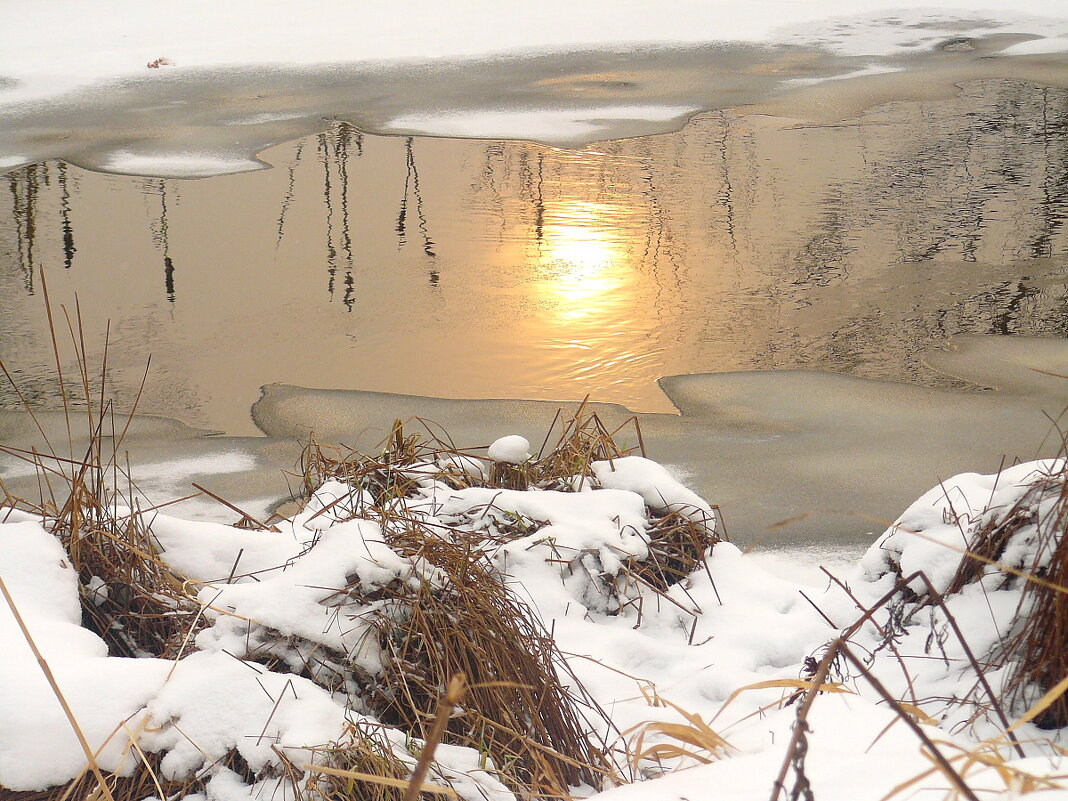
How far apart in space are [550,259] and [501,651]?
156 inches

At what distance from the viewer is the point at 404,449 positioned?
2.96 m

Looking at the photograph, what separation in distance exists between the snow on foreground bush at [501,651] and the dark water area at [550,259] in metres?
1.74

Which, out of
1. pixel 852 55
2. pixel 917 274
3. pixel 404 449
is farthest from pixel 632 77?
pixel 404 449

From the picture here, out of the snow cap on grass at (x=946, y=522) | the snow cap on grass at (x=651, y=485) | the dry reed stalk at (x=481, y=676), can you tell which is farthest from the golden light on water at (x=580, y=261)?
the dry reed stalk at (x=481, y=676)

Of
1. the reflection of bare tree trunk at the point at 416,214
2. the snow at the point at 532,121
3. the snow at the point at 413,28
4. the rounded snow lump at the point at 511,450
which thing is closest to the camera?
the rounded snow lump at the point at 511,450

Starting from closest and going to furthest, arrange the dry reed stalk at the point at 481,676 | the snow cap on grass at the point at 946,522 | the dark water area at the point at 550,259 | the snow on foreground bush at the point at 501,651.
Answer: the snow on foreground bush at the point at 501,651, the dry reed stalk at the point at 481,676, the snow cap on grass at the point at 946,522, the dark water area at the point at 550,259

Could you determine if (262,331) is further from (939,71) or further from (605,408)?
(939,71)

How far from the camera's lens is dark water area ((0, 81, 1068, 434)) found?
4723 mm

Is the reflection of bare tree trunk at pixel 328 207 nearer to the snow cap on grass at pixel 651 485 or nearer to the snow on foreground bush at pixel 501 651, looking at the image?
the snow cap on grass at pixel 651 485

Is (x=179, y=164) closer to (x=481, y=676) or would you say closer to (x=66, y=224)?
(x=66, y=224)

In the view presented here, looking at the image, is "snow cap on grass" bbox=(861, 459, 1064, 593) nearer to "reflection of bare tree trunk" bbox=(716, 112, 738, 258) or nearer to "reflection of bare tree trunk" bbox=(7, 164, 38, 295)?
"reflection of bare tree trunk" bbox=(716, 112, 738, 258)

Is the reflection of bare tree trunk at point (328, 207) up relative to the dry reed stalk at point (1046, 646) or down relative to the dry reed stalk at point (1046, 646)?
up

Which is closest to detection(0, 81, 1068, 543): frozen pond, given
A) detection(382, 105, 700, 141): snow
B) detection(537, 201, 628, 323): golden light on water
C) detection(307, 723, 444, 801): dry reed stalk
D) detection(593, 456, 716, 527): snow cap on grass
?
detection(537, 201, 628, 323): golden light on water

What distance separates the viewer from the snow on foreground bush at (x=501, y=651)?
1.69 meters
